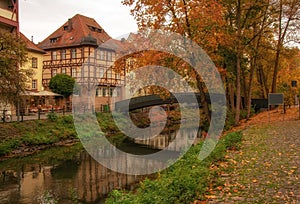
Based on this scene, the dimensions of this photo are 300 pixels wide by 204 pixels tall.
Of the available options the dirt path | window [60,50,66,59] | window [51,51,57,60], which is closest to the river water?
the dirt path

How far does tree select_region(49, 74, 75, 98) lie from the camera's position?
35641 mm

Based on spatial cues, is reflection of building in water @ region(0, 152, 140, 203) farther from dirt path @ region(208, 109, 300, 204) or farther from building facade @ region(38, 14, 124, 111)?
building facade @ region(38, 14, 124, 111)

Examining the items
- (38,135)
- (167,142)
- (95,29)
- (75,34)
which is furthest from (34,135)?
(95,29)

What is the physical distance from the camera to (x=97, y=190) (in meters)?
12.2

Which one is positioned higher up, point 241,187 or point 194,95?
point 194,95

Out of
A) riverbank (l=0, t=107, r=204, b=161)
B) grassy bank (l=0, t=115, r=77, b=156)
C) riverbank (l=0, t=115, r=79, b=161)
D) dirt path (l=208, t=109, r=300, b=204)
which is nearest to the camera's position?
dirt path (l=208, t=109, r=300, b=204)

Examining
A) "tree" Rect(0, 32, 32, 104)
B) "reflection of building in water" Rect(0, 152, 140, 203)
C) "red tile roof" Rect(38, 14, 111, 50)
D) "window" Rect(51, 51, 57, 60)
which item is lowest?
"reflection of building in water" Rect(0, 152, 140, 203)

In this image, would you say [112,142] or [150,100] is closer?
[112,142]

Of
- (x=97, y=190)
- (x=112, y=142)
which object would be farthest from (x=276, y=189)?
(x=112, y=142)

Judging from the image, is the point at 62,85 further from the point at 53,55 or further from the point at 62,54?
the point at 53,55

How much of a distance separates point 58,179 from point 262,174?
867 cm

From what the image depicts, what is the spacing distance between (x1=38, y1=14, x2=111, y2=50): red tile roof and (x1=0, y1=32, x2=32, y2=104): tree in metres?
21.8

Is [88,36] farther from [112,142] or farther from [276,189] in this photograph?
[276,189]

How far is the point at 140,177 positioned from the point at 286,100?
17778mm
